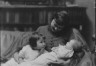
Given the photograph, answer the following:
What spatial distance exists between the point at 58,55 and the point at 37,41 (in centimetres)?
26

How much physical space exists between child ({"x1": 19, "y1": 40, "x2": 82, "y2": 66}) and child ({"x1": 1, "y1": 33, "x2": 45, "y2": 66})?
125 millimetres

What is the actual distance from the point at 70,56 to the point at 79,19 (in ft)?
5.21

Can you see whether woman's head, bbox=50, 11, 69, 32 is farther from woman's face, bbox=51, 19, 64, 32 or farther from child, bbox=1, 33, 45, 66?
child, bbox=1, 33, 45, 66

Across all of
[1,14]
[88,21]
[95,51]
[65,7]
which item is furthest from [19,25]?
[95,51]

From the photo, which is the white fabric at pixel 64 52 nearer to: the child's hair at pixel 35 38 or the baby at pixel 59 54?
the baby at pixel 59 54

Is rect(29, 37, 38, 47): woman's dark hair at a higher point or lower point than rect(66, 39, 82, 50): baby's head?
lower

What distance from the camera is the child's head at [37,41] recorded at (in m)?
2.21

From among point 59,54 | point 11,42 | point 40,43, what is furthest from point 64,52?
point 11,42

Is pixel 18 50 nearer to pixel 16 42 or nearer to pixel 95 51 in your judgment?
pixel 16 42

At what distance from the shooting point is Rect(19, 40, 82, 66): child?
80.8 inches

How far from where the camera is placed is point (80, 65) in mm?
1991

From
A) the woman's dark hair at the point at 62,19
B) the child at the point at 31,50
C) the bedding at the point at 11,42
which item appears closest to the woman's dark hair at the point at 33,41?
the child at the point at 31,50

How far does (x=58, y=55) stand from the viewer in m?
2.08

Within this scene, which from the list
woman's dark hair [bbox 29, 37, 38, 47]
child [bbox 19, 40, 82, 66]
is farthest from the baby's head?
woman's dark hair [bbox 29, 37, 38, 47]
